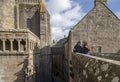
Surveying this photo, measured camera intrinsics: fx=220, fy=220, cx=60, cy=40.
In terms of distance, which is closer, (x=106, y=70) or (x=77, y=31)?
(x=106, y=70)

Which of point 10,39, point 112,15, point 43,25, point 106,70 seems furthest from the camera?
point 43,25

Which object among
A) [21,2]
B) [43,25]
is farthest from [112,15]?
[21,2]

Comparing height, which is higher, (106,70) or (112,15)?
(112,15)

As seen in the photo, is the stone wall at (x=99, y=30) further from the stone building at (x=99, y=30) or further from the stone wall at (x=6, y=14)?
the stone wall at (x=6, y=14)

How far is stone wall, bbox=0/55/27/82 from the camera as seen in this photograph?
22.1 metres

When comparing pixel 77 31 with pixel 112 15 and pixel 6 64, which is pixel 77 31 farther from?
pixel 6 64

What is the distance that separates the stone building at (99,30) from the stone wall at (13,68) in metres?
5.15

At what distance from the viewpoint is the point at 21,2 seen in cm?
3912

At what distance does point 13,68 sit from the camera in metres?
22.3

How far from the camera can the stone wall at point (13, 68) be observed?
2206 cm

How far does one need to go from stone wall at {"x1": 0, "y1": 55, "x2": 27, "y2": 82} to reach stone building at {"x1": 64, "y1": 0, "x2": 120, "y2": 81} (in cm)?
515

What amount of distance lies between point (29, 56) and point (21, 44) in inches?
60.6

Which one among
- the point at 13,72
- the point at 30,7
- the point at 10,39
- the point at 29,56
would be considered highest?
the point at 30,7

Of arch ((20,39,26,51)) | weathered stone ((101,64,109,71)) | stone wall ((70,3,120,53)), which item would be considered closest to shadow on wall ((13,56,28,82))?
arch ((20,39,26,51))
